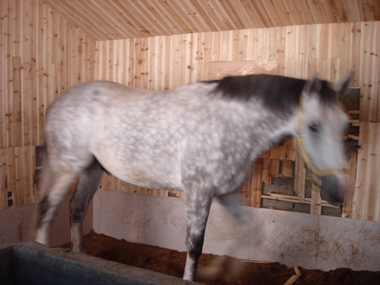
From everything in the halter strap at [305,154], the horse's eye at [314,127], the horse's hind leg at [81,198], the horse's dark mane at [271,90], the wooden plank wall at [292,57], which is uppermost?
the wooden plank wall at [292,57]

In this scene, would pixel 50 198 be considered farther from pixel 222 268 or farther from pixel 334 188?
pixel 334 188

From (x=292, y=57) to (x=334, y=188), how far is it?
5.83 ft

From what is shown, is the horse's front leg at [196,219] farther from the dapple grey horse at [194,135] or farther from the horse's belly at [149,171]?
the horse's belly at [149,171]

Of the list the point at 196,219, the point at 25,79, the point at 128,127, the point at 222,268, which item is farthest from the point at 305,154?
the point at 25,79

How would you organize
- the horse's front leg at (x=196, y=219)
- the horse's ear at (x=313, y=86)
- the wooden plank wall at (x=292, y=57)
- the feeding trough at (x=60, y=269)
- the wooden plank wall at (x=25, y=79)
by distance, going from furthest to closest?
1. the wooden plank wall at (x=25, y=79)
2. the wooden plank wall at (x=292, y=57)
3. the horse's front leg at (x=196, y=219)
4. the horse's ear at (x=313, y=86)
5. the feeding trough at (x=60, y=269)

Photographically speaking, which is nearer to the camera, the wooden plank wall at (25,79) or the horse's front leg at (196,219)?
the horse's front leg at (196,219)

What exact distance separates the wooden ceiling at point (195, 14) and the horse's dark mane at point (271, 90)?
109cm

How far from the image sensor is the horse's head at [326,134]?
5.62 feet

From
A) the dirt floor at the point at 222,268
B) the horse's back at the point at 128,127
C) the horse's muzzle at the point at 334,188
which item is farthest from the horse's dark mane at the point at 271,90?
the dirt floor at the point at 222,268

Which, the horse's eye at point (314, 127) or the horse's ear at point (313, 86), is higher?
the horse's ear at point (313, 86)

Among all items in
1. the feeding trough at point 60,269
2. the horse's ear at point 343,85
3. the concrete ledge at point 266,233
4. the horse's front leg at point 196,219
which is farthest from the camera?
the concrete ledge at point 266,233

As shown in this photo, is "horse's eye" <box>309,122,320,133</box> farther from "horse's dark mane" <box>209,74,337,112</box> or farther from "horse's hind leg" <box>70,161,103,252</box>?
"horse's hind leg" <box>70,161,103,252</box>

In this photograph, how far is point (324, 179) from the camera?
5.80ft

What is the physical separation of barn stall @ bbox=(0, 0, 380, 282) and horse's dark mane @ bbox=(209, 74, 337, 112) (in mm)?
1113
